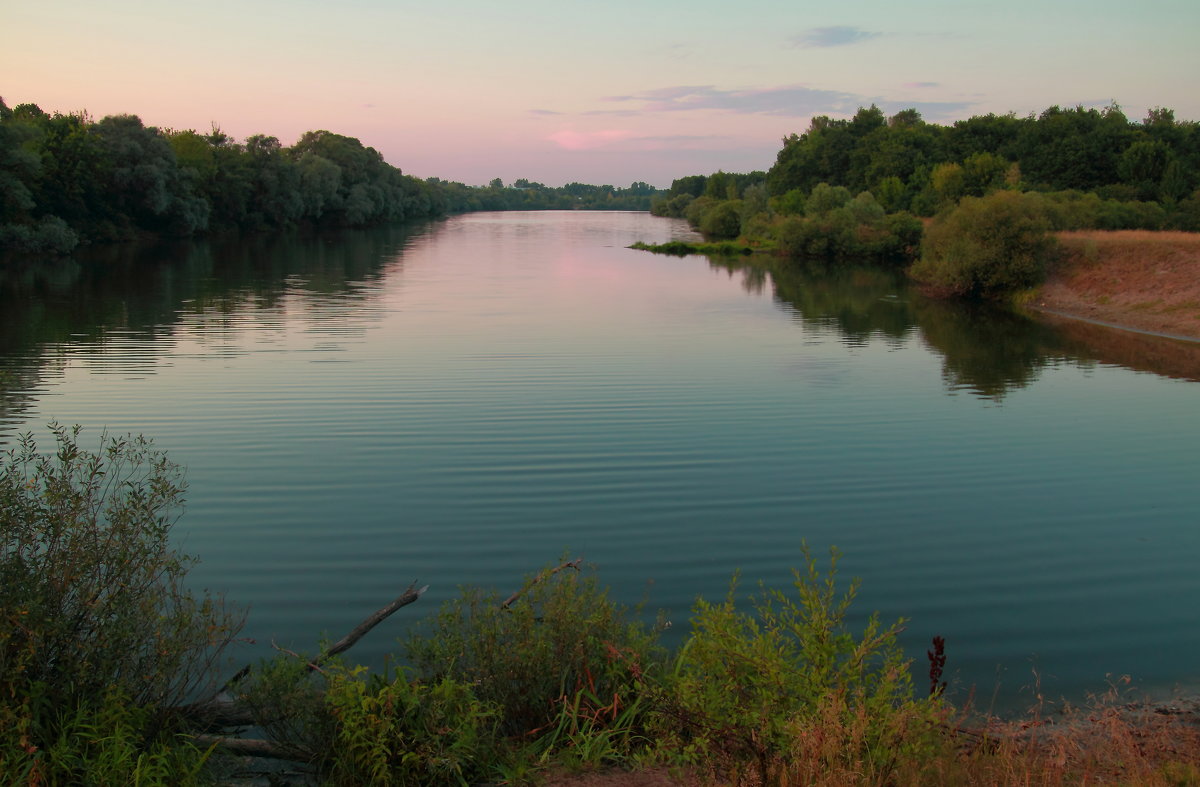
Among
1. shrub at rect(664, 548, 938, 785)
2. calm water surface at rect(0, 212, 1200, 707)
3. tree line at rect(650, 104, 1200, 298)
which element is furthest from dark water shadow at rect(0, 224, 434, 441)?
tree line at rect(650, 104, 1200, 298)

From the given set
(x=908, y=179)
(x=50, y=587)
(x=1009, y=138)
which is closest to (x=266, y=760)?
(x=50, y=587)

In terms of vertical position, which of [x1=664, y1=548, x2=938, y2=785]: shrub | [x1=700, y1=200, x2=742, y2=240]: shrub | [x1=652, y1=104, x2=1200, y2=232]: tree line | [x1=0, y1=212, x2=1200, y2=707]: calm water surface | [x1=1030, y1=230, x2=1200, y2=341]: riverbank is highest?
[x1=652, y1=104, x2=1200, y2=232]: tree line

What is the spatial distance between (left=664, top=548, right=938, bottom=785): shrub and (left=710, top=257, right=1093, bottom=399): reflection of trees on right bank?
14894mm

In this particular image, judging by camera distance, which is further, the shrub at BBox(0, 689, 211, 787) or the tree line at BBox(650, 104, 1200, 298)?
the tree line at BBox(650, 104, 1200, 298)

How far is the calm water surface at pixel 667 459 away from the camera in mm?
8531

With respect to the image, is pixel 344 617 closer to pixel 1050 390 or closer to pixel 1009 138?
pixel 1050 390

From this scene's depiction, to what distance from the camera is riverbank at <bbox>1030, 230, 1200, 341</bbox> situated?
103 feet

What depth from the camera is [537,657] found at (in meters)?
5.75

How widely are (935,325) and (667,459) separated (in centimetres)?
2067

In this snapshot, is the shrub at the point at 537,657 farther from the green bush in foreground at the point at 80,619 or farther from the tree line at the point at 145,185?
the tree line at the point at 145,185

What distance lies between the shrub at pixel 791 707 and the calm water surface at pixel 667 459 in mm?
2612

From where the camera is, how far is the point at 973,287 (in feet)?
131

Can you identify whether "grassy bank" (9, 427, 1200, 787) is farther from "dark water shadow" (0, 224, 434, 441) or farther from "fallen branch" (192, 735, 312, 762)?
"dark water shadow" (0, 224, 434, 441)

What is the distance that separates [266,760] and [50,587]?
1.57m
